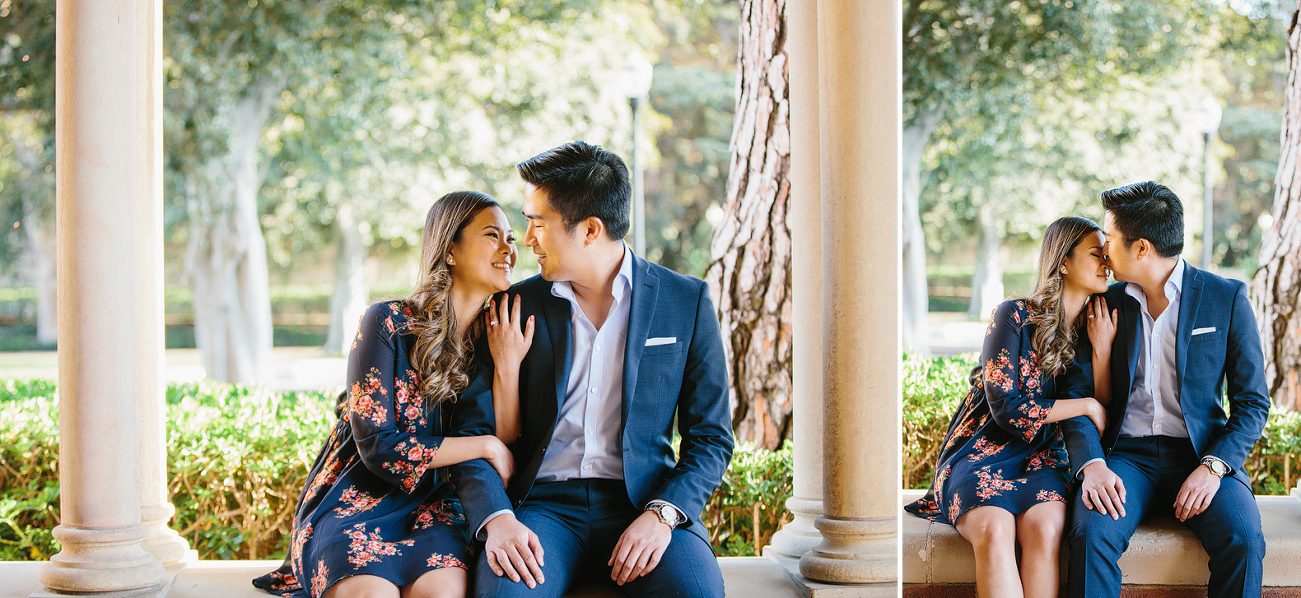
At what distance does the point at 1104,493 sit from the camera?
9.70 feet

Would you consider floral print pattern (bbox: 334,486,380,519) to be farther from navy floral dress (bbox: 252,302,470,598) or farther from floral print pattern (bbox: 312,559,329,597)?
floral print pattern (bbox: 312,559,329,597)

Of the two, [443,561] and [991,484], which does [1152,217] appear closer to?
[991,484]

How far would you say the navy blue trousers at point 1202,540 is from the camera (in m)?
2.85

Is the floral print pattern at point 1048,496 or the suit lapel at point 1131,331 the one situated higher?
the suit lapel at point 1131,331

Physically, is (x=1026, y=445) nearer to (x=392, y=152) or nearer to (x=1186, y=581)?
(x=1186, y=581)

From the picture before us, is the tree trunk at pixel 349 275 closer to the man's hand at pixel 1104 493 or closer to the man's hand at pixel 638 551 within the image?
the man's hand at pixel 638 551

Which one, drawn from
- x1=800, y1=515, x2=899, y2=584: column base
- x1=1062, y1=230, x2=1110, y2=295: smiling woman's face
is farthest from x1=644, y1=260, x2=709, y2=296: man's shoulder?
x1=1062, y1=230, x2=1110, y2=295: smiling woman's face

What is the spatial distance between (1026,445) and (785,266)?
1813 millimetres

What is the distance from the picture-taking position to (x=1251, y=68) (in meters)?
17.3

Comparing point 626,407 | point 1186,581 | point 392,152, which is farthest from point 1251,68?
point 626,407

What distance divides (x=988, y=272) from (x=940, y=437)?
14154 millimetres

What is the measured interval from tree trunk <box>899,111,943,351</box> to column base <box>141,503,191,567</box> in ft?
26.6

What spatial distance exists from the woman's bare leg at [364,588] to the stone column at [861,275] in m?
1.42

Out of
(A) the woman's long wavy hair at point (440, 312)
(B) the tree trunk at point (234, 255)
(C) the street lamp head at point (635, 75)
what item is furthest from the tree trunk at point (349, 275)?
(A) the woman's long wavy hair at point (440, 312)
